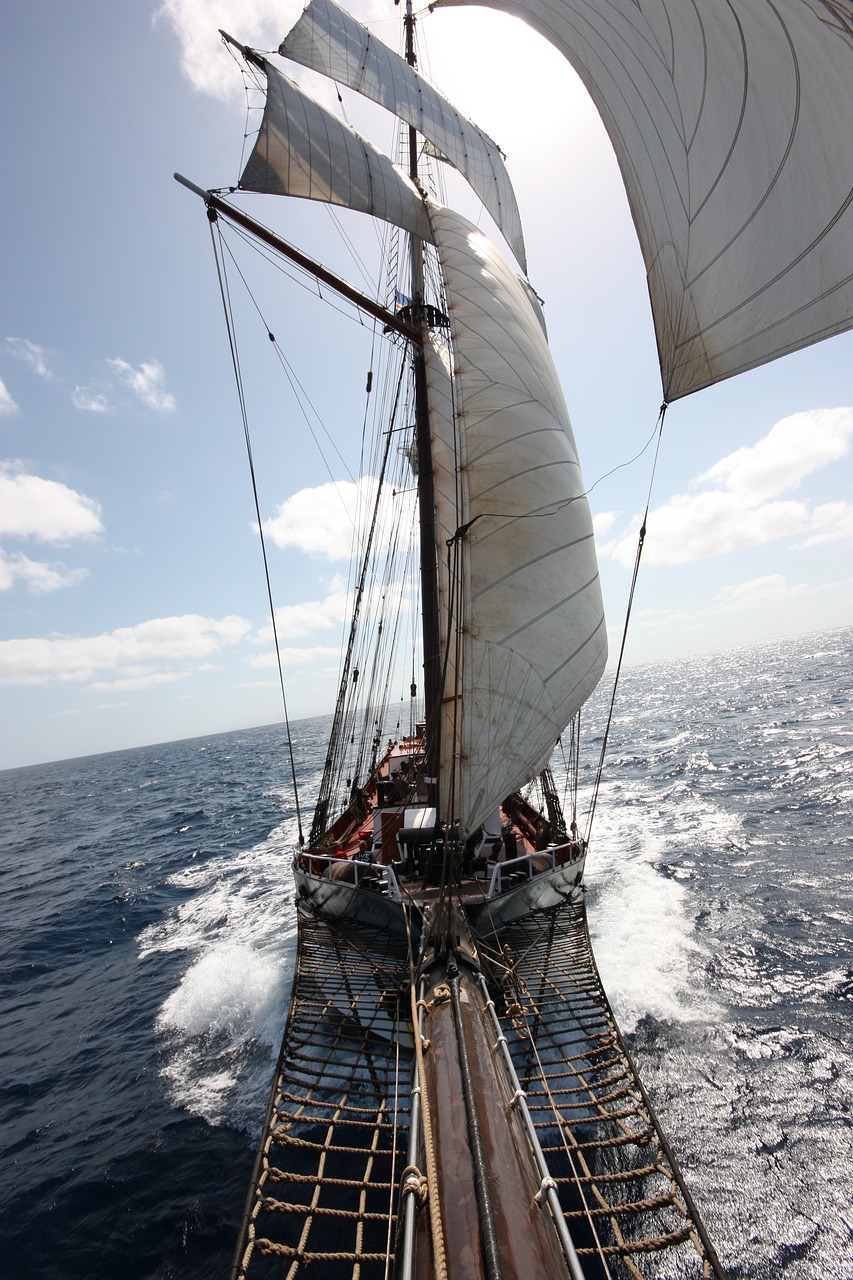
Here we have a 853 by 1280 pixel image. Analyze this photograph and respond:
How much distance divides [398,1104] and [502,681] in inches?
223

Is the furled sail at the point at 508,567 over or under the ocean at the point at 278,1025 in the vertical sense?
over

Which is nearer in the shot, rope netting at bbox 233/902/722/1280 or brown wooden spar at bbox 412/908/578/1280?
brown wooden spar at bbox 412/908/578/1280

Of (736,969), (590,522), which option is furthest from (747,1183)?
(590,522)

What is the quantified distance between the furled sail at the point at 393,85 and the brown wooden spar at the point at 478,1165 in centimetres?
2221

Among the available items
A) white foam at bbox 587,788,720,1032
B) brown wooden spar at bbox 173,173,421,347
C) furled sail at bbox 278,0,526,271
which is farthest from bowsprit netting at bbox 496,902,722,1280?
furled sail at bbox 278,0,526,271

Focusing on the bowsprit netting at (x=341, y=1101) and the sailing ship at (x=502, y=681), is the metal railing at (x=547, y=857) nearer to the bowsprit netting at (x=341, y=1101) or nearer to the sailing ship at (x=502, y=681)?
the sailing ship at (x=502, y=681)

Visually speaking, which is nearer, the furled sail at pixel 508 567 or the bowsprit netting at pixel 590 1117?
the bowsprit netting at pixel 590 1117

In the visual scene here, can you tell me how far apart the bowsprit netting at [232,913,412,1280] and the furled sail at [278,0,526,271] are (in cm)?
2189

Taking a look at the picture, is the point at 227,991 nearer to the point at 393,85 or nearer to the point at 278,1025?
the point at 278,1025

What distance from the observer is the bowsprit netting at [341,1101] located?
524 cm

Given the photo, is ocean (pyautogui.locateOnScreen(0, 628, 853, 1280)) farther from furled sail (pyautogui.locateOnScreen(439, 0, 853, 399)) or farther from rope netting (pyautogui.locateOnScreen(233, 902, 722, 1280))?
furled sail (pyautogui.locateOnScreen(439, 0, 853, 399))

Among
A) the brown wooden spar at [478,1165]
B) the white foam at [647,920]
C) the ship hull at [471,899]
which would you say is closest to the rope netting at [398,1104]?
the ship hull at [471,899]

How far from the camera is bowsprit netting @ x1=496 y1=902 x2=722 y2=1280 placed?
13.3 feet

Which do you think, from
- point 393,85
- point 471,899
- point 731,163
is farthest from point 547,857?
point 393,85
